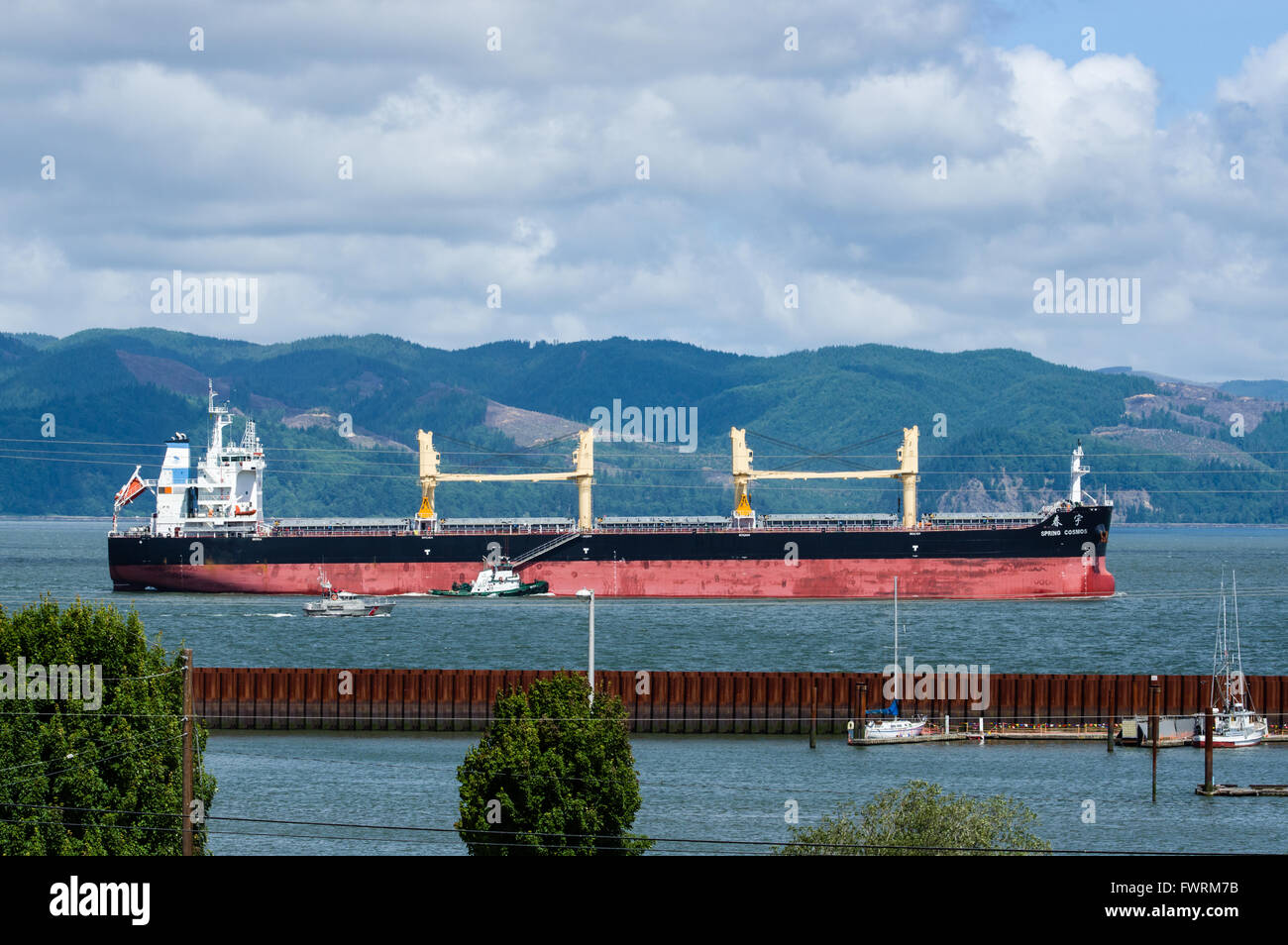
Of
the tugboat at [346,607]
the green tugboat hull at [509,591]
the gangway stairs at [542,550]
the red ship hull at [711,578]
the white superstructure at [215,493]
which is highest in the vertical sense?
the white superstructure at [215,493]

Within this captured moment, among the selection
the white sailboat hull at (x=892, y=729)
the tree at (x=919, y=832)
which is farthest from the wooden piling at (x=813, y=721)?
the tree at (x=919, y=832)

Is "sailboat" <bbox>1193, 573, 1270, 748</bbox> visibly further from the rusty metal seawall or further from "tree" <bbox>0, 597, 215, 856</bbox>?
"tree" <bbox>0, 597, 215, 856</bbox>

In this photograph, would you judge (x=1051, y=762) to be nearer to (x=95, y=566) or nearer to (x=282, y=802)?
(x=282, y=802)

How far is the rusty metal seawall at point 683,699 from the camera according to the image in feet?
164

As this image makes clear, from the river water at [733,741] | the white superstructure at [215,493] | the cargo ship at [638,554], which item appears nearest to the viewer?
the river water at [733,741]

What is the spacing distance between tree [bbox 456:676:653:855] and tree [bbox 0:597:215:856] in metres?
5.02

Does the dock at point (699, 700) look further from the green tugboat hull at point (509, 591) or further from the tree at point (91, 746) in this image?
the green tugboat hull at point (509, 591)

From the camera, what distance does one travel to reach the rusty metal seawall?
5012 cm

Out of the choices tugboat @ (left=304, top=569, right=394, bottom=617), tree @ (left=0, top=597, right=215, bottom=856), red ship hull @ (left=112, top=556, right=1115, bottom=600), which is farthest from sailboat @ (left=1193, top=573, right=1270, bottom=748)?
tugboat @ (left=304, top=569, right=394, bottom=617)

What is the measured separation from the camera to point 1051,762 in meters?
44.9

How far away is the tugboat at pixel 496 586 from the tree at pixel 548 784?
2560 inches

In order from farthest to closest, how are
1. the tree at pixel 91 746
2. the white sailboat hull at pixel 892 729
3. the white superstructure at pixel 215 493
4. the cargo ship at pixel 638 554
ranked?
the white superstructure at pixel 215 493 < the cargo ship at pixel 638 554 < the white sailboat hull at pixel 892 729 < the tree at pixel 91 746

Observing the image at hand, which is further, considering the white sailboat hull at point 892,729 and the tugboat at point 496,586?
the tugboat at point 496,586
